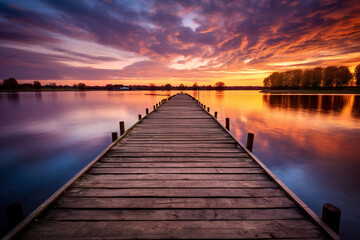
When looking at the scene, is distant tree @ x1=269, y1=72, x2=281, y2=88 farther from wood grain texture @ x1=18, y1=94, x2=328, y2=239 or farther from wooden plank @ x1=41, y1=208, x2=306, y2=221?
wooden plank @ x1=41, y1=208, x2=306, y2=221

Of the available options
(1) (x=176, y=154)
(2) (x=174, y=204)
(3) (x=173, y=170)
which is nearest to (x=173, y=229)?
(2) (x=174, y=204)

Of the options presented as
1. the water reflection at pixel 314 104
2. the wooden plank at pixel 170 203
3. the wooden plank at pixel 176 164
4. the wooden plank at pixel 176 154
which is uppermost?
the water reflection at pixel 314 104

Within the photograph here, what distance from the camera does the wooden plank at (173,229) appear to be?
2646 mm

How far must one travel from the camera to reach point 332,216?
8.79 feet

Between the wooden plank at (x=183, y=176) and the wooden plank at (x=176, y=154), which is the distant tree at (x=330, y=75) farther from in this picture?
the wooden plank at (x=183, y=176)

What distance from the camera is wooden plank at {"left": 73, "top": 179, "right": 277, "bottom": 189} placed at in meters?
3.90

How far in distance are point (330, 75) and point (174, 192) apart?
110 metres

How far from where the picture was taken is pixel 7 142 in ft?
40.2

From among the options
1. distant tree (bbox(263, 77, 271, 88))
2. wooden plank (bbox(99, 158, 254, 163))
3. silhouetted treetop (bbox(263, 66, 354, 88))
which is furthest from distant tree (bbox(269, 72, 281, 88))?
wooden plank (bbox(99, 158, 254, 163))

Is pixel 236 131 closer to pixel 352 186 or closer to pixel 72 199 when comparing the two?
pixel 352 186

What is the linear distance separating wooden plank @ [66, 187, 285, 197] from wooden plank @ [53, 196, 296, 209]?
10cm

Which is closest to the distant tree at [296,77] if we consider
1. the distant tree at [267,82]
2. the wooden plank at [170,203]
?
the distant tree at [267,82]

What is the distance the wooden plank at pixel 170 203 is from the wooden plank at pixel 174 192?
0.10 meters

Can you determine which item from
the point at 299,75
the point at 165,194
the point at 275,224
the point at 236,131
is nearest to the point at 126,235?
the point at 165,194
